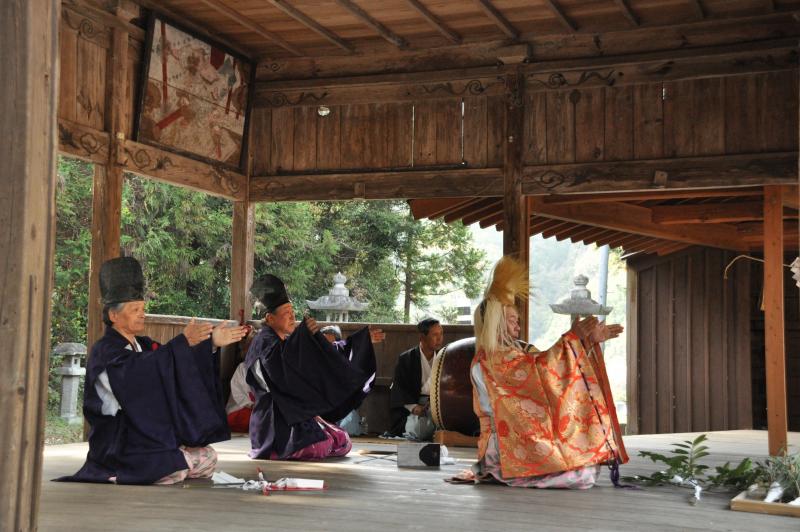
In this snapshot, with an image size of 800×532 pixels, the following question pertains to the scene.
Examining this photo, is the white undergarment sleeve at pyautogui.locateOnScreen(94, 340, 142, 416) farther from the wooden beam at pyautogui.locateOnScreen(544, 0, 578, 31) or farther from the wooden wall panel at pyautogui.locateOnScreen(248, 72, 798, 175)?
the wooden beam at pyautogui.locateOnScreen(544, 0, 578, 31)

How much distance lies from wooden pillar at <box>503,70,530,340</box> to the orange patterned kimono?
2486mm

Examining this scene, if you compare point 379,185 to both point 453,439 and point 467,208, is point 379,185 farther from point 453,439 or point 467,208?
point 453,439

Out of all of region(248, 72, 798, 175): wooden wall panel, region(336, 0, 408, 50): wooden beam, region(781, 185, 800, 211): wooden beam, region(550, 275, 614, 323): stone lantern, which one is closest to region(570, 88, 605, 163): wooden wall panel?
region(248, 72, 798, 175): wooden wall panel

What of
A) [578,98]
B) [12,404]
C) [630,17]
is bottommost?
[12,404]

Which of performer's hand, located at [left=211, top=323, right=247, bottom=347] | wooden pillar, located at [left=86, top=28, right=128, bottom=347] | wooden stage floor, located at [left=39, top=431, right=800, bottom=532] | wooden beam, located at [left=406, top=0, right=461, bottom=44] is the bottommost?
wooden stage floor, located at [left=39, top=431, right=800, bottom=532]

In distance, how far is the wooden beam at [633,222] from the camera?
9.18 metres

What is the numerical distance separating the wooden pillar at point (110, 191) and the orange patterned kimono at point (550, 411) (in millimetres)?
3076

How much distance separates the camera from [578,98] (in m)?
7.78

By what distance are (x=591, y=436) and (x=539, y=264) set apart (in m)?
45.4

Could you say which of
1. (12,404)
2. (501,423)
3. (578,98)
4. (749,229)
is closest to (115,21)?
(578,98)

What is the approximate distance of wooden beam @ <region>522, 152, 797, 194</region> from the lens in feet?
23.6

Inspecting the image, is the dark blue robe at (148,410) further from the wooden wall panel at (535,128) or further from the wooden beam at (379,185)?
the wooden wall panel at (535,128)

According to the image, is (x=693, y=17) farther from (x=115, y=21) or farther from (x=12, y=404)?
(x=12, y=404)

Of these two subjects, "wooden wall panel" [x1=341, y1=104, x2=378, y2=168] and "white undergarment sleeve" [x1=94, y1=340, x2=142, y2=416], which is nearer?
"white undergarment sleeve" [x1=94, y1=340, x2=142, y2=416]
